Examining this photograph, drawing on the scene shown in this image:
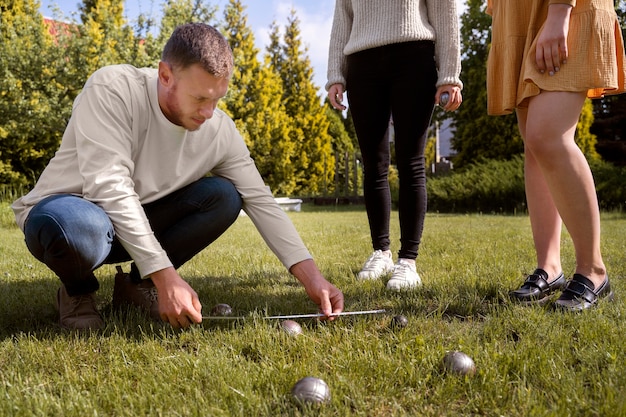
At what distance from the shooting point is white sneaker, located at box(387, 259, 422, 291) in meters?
3.00

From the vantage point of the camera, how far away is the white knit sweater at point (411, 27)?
3.19 metres

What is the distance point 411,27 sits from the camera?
320 cm

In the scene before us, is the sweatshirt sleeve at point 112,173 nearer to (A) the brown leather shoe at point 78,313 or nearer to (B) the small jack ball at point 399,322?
(A) the brown leather shoe at point 78,313

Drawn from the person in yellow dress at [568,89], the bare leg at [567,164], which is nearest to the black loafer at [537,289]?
the person in yellow dress at [568,89]

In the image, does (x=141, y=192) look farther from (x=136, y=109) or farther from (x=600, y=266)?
(x=600, y=266)

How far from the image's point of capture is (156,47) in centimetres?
1271

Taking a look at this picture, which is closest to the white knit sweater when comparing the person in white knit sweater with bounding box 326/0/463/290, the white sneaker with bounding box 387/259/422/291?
the person in white knit sweater with bounding box 326/0/463/290

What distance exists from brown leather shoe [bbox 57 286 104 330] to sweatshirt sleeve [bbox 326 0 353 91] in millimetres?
1915

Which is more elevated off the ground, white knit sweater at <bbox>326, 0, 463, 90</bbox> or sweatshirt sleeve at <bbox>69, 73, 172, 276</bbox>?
white knit sweater at <bbox>326, 0, 463, 90</bbox>

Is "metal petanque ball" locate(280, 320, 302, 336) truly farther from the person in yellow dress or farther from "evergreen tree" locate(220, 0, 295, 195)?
"evergreen tree" locate(220, 0, 295, 195)

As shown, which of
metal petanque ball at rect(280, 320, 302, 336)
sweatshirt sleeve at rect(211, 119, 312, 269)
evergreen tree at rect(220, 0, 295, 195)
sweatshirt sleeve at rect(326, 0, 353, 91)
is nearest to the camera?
metal petanque ball at rect(280, 320, 302, 336)

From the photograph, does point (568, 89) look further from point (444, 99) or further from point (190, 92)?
point (190, 92)

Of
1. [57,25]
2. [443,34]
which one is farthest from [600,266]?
[57,25]

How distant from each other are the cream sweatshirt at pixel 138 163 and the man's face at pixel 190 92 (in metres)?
0.11
